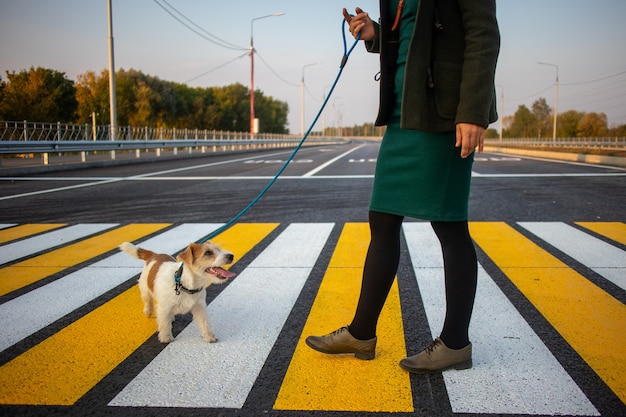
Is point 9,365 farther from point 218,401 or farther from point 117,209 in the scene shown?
point 117,209

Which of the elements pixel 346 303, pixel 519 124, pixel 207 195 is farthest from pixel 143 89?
pixel 519 124

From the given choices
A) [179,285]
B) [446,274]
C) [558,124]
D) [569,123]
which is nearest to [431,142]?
[446,274]

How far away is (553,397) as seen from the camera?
2168 millimetres

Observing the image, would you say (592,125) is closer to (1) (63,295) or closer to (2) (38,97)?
(2) (38,97)

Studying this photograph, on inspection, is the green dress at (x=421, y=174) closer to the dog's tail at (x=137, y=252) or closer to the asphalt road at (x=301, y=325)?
the asphalt road at (x=301, y=325)

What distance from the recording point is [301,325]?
3.05 meters

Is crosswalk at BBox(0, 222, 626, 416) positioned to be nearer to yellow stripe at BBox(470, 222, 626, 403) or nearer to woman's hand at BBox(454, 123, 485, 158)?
yellow stripe at BBox(470, 222, 626, 403)

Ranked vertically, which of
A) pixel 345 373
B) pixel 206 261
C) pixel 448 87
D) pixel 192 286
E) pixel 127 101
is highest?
pixel 127 101

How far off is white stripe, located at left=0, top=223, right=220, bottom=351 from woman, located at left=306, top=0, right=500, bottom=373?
5.41 ft

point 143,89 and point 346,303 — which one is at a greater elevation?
point 143,89

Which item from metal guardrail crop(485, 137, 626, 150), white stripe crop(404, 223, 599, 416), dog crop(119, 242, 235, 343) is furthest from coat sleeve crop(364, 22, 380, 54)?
metal guardrail crop(485, 137, 626, 150)

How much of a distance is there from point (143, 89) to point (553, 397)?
276 ft

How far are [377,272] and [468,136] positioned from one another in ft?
2.51

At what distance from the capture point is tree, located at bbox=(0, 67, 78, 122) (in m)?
49.5
